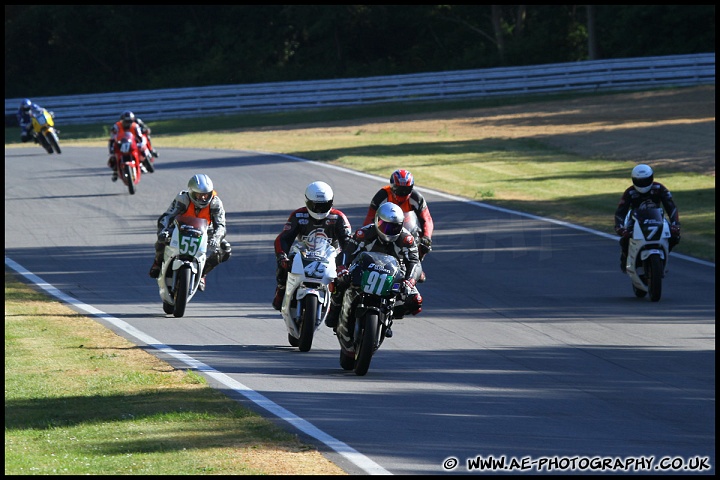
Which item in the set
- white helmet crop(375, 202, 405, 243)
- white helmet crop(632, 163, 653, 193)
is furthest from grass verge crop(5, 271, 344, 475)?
white helmet crop(632, 163, 653, 193)

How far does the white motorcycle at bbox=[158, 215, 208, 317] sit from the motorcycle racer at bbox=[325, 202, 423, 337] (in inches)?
116

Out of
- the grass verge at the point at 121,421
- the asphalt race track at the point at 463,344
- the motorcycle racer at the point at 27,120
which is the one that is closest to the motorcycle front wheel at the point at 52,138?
the motorcycle racer at the point at 27,120

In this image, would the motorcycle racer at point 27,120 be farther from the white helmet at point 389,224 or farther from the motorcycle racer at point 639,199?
the white helmet at point 389,224

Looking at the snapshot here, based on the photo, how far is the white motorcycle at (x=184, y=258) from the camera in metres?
13.8

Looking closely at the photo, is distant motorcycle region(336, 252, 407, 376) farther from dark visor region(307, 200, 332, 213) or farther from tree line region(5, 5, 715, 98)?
tree line region(5, 5, 715, 98)

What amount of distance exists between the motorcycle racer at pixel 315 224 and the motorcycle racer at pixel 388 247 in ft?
2.43

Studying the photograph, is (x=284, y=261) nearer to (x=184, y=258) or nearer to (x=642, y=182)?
(x=184, y=258)

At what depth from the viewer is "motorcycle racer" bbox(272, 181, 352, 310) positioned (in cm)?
1205

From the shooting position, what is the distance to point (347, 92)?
5247 centimetres

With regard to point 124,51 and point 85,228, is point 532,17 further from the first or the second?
point 85,228

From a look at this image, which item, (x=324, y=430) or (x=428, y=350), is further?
(x=428, y=350)

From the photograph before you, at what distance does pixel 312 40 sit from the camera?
68.5 meters

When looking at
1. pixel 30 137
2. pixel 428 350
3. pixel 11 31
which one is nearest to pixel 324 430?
pixel 428 350

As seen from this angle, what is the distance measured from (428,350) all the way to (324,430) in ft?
12.0
